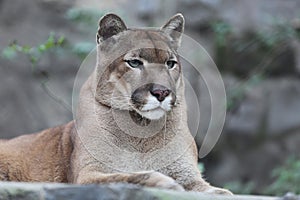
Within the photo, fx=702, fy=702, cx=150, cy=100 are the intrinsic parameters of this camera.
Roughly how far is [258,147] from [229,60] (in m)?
1.27

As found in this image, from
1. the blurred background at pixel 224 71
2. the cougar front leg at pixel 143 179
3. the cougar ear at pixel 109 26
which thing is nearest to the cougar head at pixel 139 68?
the cougar ear at pixel 109 26

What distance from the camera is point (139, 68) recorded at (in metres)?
4.56

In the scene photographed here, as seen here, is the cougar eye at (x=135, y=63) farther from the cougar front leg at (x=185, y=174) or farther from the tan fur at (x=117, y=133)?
the cougar front leg at (x=185, y=174)

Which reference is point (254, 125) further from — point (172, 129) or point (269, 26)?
point (172, 129)

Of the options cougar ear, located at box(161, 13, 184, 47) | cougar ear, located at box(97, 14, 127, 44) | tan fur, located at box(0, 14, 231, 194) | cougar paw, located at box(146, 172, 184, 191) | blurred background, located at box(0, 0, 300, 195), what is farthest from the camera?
blurred background, located at box(0, 0, 300, 195)

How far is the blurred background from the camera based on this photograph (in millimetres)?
9117

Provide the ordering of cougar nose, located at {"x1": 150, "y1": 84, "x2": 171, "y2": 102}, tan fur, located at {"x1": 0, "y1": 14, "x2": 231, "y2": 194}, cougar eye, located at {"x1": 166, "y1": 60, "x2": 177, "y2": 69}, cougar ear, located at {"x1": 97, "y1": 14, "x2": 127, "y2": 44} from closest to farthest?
cougar nose, located at {"x1": 150, "y1": 84, "x2": 171, "y2": 102} → tan fur, located at {"x1": 0, "y1": 14, "x2": 231, "y2": 194} → cougar eye, located at {"x1": 166, "y1": 60, "x2": 177, "y2": 69} → cougar ear, located at {"x1": 97, "y1": 14, "x2": 127, "y2": 44}

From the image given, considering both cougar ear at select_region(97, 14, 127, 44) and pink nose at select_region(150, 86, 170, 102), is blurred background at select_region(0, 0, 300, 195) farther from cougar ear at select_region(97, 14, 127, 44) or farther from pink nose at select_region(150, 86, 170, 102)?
pink nose at select_region(150, 86, 170, 102)

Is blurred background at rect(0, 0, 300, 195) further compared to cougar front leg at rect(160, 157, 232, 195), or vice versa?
blurred background at rect(0, 0, 300, 195)

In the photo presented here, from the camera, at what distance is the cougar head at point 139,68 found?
4.46 meters

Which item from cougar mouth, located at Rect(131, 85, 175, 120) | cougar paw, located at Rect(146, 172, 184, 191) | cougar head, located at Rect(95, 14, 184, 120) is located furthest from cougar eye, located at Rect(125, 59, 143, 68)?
cougar paw, located at Rect(146, 172, 184, 191)

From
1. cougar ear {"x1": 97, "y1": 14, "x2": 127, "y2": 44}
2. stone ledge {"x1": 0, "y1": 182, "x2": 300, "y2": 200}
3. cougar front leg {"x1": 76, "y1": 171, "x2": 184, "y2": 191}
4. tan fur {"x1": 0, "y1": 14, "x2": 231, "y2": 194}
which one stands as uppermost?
cougar ear {"x1": 97, "y1": 14, "x2": 127, "y2": 44}

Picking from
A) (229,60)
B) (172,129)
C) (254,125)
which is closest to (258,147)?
(254,125)

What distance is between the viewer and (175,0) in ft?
29.6
